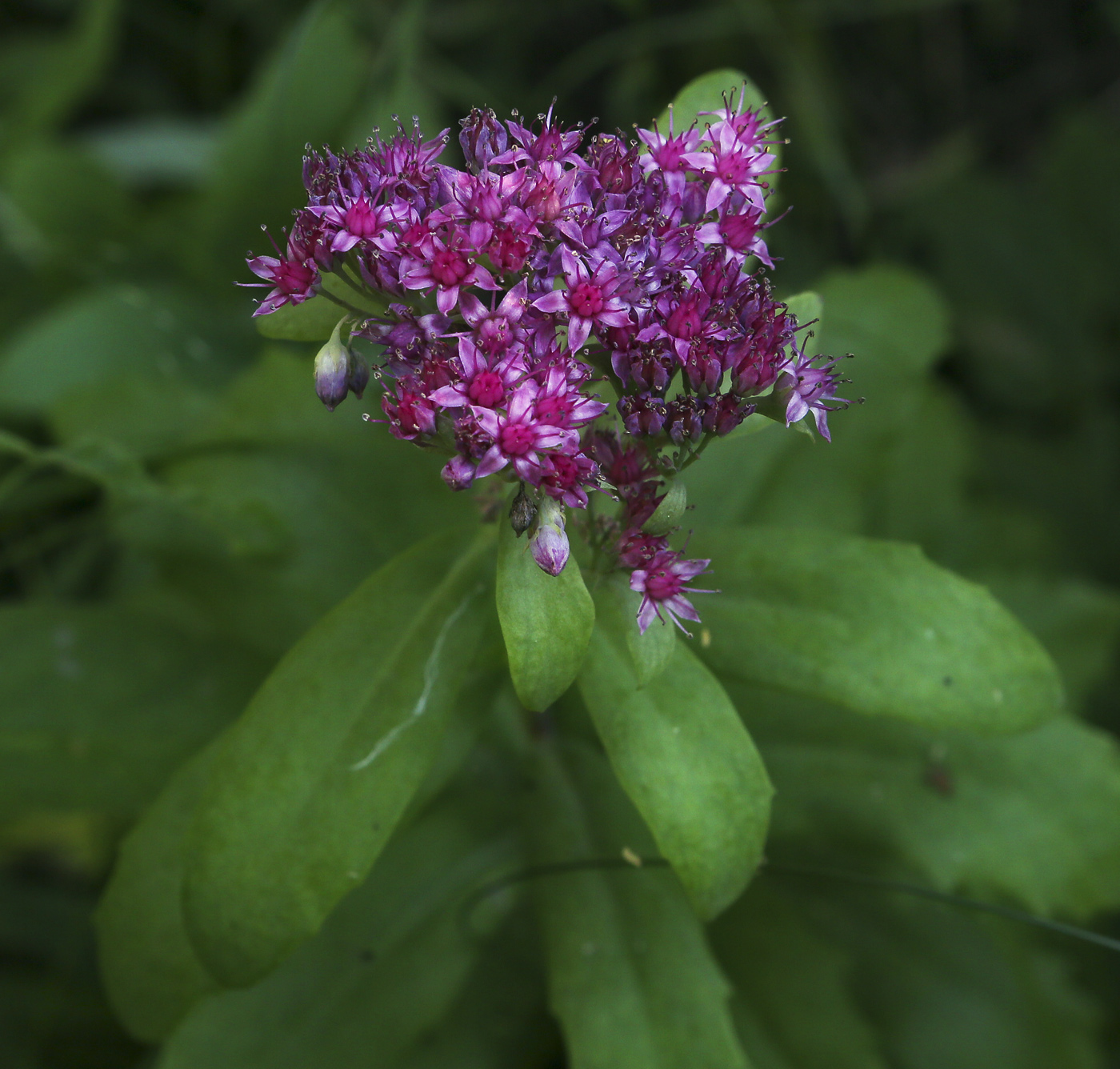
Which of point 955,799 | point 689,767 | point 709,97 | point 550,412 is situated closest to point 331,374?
point 550,412

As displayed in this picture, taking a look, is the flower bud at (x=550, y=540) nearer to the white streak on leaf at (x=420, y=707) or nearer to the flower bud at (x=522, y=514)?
the flower bud at (x=522, y=514)

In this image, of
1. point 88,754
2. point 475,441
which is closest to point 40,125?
point 88,754

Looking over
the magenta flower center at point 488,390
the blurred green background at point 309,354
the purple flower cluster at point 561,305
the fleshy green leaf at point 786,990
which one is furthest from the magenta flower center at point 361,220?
the fleshy green leaf at point 786,990

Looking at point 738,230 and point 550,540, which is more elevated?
point 738,230

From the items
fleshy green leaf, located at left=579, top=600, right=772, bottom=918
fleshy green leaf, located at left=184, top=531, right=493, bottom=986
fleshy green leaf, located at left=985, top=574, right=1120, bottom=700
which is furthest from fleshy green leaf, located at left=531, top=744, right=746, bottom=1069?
fleshy green leaf, located at left=985, top=574, right=1120, bottom=700

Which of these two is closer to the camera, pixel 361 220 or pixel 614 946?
pixel 361 220

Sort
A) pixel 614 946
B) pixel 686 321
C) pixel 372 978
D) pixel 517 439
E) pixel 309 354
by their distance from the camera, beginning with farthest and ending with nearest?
pixel 309 354, pixel 372 978, pixel 614 946, pixel 686 321, pixel 517 439

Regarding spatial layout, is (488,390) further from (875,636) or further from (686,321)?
(875,636)

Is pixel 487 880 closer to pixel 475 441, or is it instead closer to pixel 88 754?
pixel 88 754
